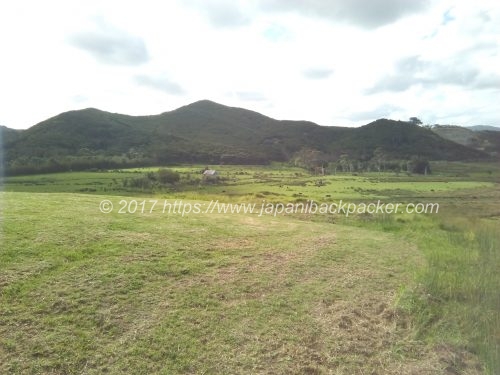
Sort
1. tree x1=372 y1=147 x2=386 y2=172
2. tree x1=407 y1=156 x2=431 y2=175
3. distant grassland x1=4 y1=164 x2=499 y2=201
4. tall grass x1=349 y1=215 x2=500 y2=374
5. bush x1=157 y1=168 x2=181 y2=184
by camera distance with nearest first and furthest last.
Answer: tall grass x1=349 y1=215 x2=500 y2=374 → distant grassland x1=4 y1=164 x2=499 y2=201 → bush x1=157 y1=168 x2=181 y2=184 → tree x1=407 y1=156 x2=431 y2=175 → tree x1=372 y1=147 x2=386 y2=172

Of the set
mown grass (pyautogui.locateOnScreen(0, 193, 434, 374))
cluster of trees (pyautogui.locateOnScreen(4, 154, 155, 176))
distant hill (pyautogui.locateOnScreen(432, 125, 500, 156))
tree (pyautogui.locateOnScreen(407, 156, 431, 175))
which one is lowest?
tree (pyautogui.locateOnScreen(407, 156, 431, 175))

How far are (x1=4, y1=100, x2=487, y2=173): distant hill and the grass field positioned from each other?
64.0 m

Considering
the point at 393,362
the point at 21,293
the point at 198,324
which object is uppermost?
the point at 21,293

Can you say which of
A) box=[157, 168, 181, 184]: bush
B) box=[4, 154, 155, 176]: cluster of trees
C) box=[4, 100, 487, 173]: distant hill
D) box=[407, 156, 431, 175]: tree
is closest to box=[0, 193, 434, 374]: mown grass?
box=[157, 168, 181, 184]: bush

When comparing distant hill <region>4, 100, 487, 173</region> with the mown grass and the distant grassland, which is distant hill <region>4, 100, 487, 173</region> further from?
the mown grass

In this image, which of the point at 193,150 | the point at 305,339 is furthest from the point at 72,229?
the point at 193,150

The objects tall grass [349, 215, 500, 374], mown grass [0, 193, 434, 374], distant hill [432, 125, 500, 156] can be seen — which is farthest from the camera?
distant hill [432, 125, 500, 156]

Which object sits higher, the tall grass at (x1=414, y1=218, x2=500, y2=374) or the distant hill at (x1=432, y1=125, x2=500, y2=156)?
the distant hill at (x1=432, y1=125, x2=500, y2=156)

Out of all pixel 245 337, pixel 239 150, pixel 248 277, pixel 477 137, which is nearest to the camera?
pixel 245 337

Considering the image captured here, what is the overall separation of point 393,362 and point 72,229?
926cm

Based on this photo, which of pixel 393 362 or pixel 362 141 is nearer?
pixel 393 362

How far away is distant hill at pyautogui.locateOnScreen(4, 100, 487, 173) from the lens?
96.3 metres

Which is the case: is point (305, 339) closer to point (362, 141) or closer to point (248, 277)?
point (248, 277)

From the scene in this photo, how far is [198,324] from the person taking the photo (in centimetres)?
737
